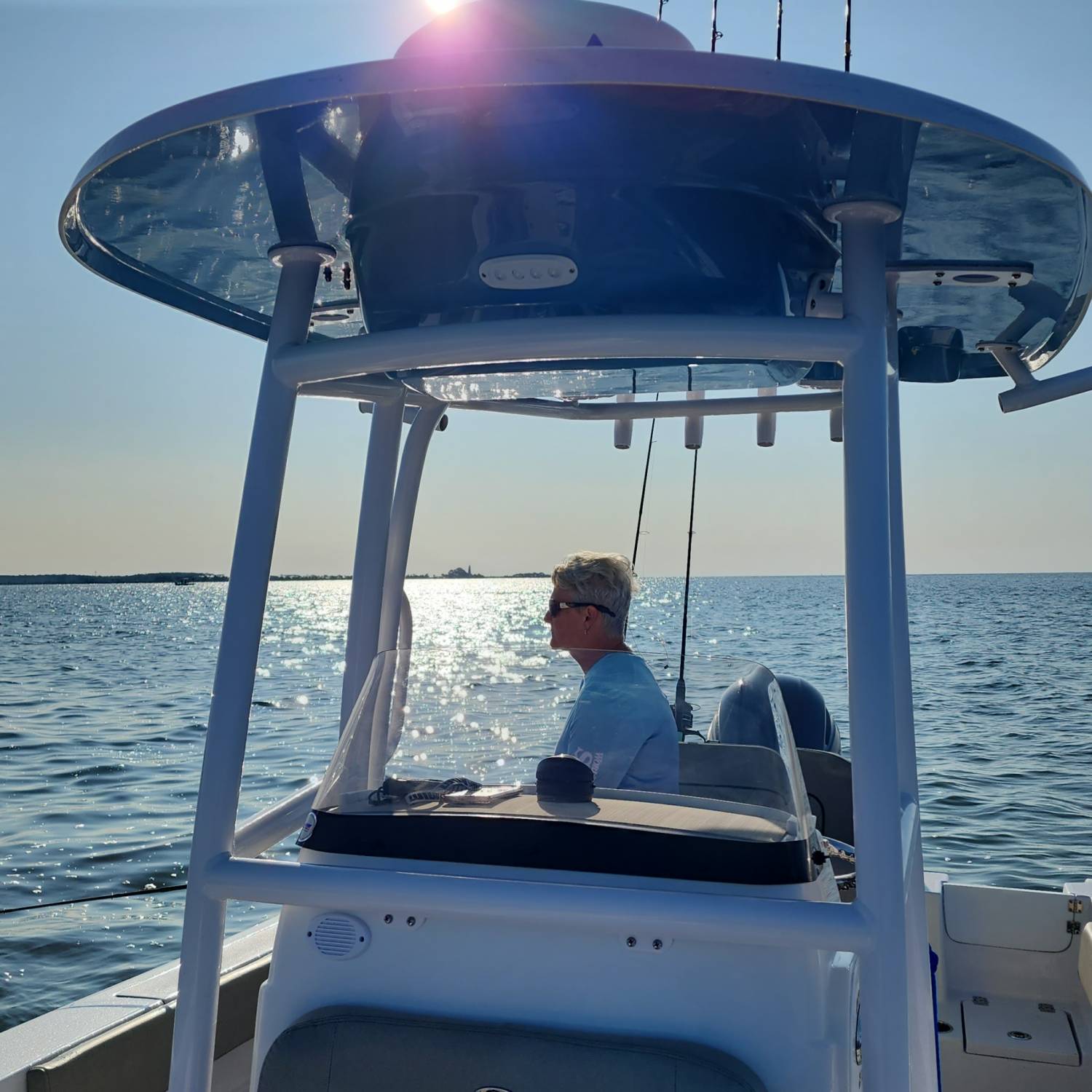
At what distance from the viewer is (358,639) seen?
2.64m

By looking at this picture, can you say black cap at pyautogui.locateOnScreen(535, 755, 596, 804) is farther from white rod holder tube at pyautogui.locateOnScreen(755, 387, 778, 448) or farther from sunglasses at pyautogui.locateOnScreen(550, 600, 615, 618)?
white rod holder tube at pyautogui.locateOnScreen(755, 387, 778, 448)

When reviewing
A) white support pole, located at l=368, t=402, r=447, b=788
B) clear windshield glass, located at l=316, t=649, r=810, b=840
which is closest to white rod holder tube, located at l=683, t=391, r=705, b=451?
white support pole, located at l=368, t=402, r=447, b=788

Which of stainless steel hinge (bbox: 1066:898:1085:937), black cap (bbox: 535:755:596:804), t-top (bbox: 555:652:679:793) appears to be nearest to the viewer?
black cap (bbox: 535:755:596:804)

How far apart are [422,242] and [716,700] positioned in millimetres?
848

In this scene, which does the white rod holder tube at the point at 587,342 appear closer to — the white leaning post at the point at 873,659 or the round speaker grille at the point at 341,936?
the white leaning post at the point at 873,659

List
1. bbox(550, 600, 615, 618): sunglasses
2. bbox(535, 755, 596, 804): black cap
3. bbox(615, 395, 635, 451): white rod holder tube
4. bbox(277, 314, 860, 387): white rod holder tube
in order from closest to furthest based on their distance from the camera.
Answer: bbox(277, 314, 860, 387): white rod holder tube
bbox(535, 755, 596, 804): black cap
bbox(550, 600, 615, 618): sunglasses
bbox(615, 395, 635, 451): white rod holder tube

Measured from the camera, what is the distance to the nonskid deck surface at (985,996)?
2.55m

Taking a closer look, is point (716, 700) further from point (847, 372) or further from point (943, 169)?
point (943, 169)

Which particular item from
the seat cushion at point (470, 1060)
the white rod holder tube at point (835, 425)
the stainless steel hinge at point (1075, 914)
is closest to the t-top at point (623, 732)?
the seat cushion at point (470, 1060)

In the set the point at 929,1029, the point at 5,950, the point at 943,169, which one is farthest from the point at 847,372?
the point at 5,950

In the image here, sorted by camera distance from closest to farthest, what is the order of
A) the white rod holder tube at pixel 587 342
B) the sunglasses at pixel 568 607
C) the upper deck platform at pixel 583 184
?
the upper deck platform at pixel 583 184, the white rod holder tube at pixel 587 342, the sunglasses at pixel 568 607

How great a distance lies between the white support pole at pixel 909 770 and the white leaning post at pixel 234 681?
0.91 meters

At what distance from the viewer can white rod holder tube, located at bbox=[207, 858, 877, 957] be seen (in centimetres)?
144

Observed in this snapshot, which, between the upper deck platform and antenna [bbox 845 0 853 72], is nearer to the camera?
the upper deck platform
